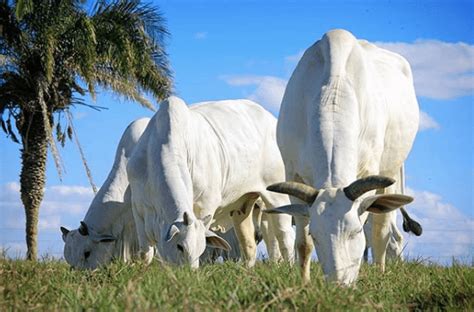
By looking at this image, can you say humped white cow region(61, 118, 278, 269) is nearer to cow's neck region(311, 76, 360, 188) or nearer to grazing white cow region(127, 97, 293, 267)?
grazing white cow region(127, 97, 293, 267)

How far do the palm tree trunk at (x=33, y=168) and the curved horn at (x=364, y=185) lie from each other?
20.2 metres

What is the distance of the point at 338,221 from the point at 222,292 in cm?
173

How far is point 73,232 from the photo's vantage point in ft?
44.9

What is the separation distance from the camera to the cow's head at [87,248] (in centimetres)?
1334

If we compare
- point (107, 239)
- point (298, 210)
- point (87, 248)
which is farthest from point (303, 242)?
point (87, 248)

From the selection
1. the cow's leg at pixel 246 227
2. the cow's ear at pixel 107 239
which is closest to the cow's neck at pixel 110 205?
the cow's ear at pixel 107 239

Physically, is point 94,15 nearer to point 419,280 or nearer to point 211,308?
point 419,280

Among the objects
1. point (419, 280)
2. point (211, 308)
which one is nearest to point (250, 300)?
point (211, 308)

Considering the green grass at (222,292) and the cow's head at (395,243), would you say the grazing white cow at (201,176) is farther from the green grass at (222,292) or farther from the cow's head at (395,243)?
the cow's head at (395,243)

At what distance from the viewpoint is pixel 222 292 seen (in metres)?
6.67

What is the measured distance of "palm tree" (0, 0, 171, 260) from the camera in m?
26.3

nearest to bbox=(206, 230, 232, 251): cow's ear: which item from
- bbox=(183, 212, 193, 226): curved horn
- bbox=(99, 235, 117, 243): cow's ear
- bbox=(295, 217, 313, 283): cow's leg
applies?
bbox=(183, 212, 193, 226): curved horn

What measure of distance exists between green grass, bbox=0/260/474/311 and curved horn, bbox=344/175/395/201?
89cm

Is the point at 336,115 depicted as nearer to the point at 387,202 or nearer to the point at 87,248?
the point at 387,202
